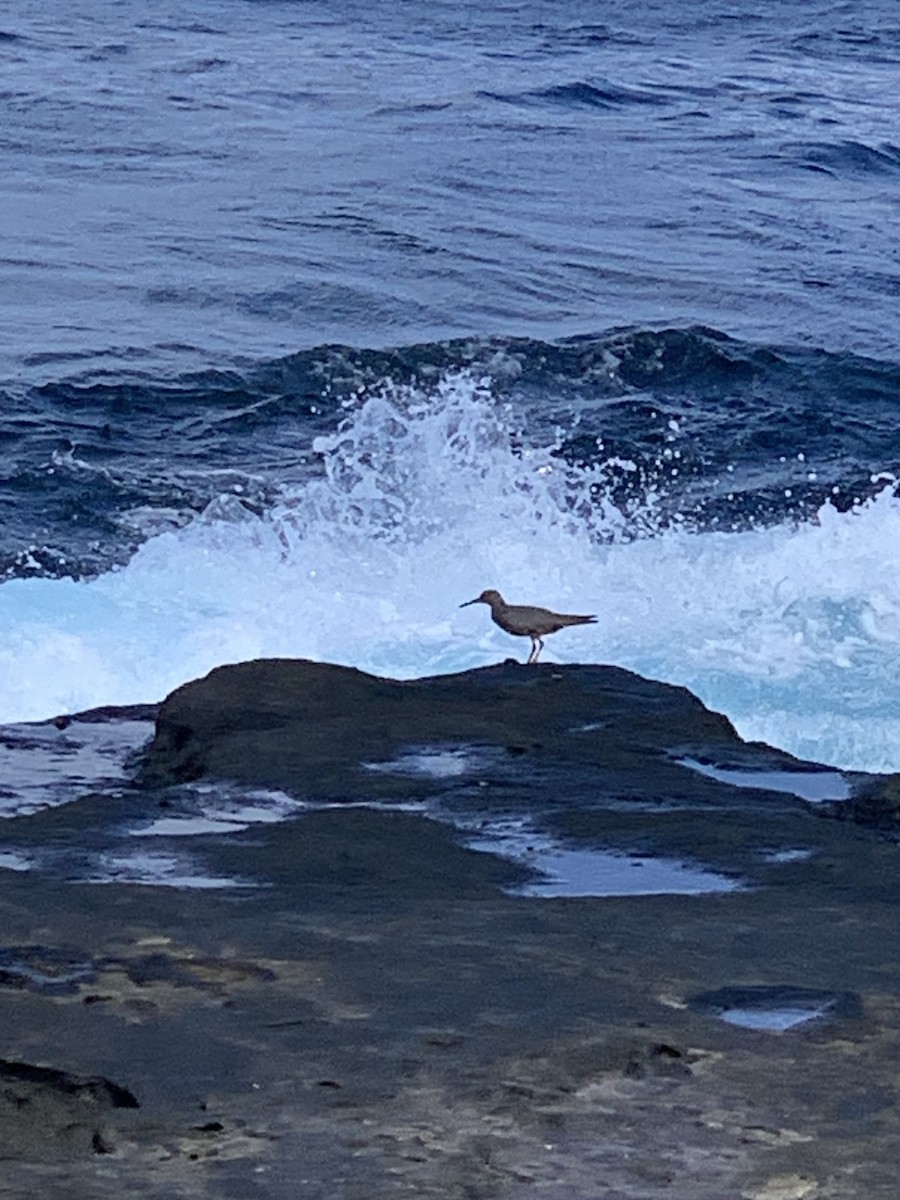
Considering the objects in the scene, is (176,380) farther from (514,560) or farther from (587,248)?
(587,248)

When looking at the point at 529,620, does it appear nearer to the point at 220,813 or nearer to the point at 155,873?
the point at 220,813

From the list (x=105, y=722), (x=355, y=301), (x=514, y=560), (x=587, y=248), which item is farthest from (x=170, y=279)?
(x=105, y=722)

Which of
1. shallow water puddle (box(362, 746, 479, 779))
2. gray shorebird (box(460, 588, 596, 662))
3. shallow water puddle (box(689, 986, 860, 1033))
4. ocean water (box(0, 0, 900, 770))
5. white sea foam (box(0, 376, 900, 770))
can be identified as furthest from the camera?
ocean water (box(0, 0, 900, 770))

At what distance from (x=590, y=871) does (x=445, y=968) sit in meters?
0.75

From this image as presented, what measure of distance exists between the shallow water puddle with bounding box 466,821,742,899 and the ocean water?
3.68 metres

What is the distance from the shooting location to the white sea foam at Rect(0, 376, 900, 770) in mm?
8398

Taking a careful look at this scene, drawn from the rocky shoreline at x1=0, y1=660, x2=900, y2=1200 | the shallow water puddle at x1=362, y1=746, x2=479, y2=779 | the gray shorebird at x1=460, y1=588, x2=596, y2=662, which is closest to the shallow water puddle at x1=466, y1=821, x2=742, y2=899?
the rocky shoreline at x1=0, y1=660, x2=900, y2=1200

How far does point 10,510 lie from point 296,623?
216 centimetres

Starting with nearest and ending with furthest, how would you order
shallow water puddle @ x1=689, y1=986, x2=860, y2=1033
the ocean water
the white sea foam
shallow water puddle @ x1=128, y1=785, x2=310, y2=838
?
shallow water puddle @ x1=689, y1=986, x2=860, y2=1033, shallow water puddle @ x1=128, y1=785, x2=310, y2=838, the white sea foam, the ocean water

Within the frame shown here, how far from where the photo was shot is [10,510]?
416 inches

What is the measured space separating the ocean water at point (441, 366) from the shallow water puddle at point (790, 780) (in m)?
2.92

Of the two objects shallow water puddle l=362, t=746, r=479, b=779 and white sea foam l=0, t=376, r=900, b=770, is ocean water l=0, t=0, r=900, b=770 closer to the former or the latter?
white sea foam l=0, t=376, r=900, b=770

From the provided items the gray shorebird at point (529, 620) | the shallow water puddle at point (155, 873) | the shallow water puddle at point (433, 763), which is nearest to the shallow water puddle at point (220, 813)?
the shallow water puddle at point (155, 873)

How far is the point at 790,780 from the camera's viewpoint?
4.92 m
